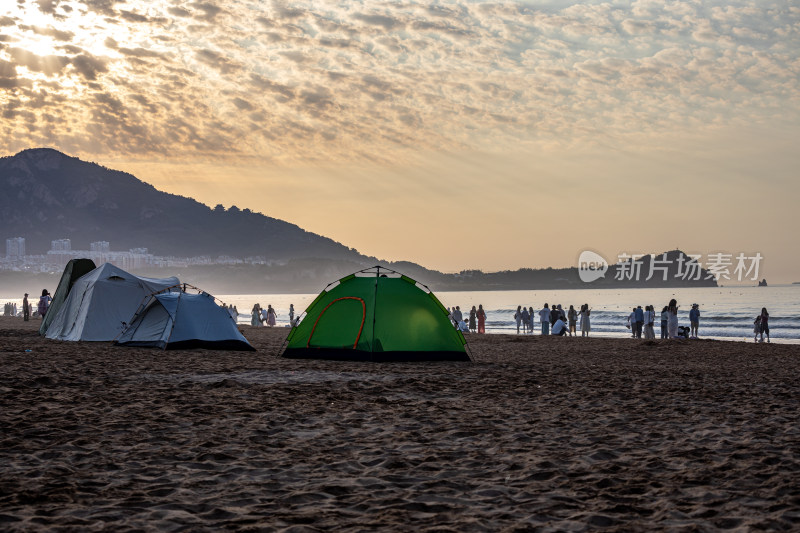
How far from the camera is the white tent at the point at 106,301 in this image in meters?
21.4

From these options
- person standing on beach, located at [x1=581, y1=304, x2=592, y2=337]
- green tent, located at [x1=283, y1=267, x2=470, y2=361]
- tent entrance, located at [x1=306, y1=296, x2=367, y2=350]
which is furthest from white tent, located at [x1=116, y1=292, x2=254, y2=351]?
person standing on beach, located at [x1=581, y1=304, x2=592, y2=337]

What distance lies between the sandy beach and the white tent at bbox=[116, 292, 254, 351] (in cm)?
601

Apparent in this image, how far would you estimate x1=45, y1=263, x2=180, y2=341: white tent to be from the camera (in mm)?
21375

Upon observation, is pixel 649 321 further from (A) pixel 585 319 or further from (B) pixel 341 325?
(B) pixel 341 325

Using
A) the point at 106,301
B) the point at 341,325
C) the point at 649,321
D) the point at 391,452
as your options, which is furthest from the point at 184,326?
the point at 649,321

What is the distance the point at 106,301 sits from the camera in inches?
854

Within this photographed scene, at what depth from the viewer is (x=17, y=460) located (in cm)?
604

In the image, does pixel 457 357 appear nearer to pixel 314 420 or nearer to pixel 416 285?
pixel 416 285

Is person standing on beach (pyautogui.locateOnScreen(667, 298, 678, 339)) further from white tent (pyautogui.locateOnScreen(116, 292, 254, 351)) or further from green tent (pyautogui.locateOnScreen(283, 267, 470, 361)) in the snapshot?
white tent (pyautogui.locateOnScreen(116, 292, 254, 351))

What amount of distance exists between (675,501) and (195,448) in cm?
422

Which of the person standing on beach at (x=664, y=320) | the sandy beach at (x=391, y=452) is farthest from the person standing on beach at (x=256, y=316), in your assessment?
the sandy beach at (x=391, y=452)

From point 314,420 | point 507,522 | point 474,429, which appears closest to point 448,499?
point 507,522

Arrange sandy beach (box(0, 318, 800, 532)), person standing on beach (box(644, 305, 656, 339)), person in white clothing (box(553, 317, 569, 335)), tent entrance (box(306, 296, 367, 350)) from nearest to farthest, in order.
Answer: sandy beach (box(0, 318, 800, 532)), tent entrance (box(306, 296, 367, 350)), person standing on beach (box(644, 305, 656, 339)), person in white clothing (box(553, 317, 569, 335))

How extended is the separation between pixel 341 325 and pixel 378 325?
0.93 meters
